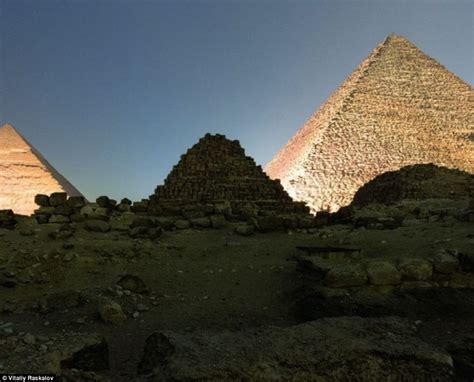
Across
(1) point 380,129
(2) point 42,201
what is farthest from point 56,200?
(1) point 380,129

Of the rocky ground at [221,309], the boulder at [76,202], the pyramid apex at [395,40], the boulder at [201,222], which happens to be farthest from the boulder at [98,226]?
the pyramid apex at [395,40]

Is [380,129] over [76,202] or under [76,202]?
over

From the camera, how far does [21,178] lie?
41938 mm

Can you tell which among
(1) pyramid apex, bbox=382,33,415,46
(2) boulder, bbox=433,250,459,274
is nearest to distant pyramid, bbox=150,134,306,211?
(2) boulder, bbox=433,250,459,274

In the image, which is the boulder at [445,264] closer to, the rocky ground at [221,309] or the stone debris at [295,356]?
the rocky ground at [221,309]

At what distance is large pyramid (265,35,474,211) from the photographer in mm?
51969

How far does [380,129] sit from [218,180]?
165 ft

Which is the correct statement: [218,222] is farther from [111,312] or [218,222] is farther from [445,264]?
[445,264]

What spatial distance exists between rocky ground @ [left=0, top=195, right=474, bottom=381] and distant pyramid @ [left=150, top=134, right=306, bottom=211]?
7134 mm

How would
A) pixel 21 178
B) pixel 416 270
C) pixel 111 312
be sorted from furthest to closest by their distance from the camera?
1. pixel 21 178
2. pixel 416 270
3. pixel 111 312

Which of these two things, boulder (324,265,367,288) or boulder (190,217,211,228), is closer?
boulder (324,265,367,288)

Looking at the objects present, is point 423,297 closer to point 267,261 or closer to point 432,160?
point 267,261

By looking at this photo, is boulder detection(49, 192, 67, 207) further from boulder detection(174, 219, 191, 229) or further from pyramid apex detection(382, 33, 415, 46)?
pyramid apex detection(382, 33, 415, 46)

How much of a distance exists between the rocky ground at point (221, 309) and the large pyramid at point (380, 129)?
40213 millimetres
